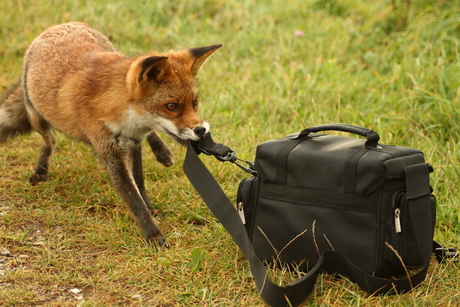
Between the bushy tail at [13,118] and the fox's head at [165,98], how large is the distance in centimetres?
158

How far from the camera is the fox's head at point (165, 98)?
3.10 meters

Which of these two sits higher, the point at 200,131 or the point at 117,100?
the point at 117,100

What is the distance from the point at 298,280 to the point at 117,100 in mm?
1738

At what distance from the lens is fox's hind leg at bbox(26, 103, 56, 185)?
409 cm

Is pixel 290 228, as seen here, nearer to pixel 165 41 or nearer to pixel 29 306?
pixel 29 306

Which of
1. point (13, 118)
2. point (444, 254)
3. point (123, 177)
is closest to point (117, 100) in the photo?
point (123, 177)

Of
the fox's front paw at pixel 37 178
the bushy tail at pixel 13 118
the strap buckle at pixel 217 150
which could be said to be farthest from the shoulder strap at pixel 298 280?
the bushy tail at pixel 13 118

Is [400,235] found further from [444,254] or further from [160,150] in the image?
[160,150]

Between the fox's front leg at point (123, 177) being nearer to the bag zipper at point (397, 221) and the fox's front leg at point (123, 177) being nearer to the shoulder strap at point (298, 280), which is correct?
the shoulder strap at point (298, 280)

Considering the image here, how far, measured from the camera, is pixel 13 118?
169 inches

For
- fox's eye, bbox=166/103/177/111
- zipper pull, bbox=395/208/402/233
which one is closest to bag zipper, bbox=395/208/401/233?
zipper pull, bbox=395/208/402/233

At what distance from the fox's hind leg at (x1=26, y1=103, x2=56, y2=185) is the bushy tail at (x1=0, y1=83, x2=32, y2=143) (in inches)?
7.9

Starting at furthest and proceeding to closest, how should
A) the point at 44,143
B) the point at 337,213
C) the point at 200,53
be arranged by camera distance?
the point at 44,143, the point at 200,53, the point at 337,213

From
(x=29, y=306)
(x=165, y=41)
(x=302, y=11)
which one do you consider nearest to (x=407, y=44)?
(x=302, y=11)
